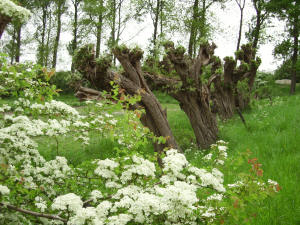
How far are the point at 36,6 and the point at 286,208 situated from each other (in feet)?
106

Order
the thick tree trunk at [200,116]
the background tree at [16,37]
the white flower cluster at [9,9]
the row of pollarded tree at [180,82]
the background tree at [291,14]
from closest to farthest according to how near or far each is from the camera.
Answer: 1. the white flower cluster at [9,9]
2. the row of pollarded tree at [180,82]
3. the thick tree trunk at [200,116]
4. the background tree at [291,14]
5. the background tree at [16,37]

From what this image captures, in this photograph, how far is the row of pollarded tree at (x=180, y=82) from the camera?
716 cm

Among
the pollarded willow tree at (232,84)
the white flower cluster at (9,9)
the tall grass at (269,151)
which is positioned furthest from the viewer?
Answer: the pollarded willow tree at (232,84)

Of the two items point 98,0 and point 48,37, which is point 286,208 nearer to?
point 98,0

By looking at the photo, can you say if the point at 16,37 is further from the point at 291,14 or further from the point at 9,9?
the point at 9,9

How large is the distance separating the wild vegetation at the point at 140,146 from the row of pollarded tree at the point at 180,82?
38mm

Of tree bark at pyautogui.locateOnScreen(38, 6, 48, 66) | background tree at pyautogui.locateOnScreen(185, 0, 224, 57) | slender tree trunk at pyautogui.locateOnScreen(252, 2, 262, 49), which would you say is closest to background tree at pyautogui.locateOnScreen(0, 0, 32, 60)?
tree bark at pyautogui.locateOnScreen(38, 6, 48, 66)

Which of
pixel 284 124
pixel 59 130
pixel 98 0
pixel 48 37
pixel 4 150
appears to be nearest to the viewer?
pixel 4 150

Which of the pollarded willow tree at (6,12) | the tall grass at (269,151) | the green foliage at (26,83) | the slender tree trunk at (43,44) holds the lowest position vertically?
the tall grass at (269,151)

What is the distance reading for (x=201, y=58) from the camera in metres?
9.49

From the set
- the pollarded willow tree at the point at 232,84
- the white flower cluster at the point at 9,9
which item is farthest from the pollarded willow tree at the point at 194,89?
the white flower cluster at the point at 9,9

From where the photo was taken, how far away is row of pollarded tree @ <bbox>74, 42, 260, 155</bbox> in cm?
716

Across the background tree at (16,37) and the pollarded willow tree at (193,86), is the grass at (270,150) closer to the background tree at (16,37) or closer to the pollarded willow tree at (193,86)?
the pollarded willow tree at (193,86)

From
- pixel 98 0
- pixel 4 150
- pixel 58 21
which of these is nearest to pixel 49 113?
pixel 4 150
